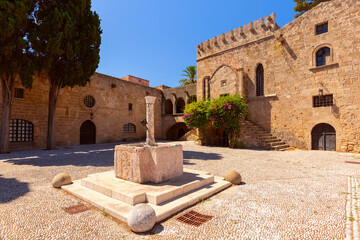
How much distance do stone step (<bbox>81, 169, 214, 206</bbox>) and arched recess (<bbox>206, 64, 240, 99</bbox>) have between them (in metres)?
11.6

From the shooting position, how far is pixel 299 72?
41.4 feet

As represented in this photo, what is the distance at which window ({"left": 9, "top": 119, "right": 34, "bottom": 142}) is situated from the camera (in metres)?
11.8

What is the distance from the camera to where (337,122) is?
1097 cm

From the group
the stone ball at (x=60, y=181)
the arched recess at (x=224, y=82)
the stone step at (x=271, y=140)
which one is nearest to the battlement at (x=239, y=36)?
the arched recess at (x=224, y=82)

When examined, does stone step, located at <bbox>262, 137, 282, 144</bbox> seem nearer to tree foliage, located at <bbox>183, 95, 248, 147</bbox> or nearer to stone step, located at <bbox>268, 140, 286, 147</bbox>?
stone step, located at <bbox>268, 140, 286, 147</bbox>

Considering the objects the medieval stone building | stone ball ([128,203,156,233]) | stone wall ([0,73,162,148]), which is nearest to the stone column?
stone ball ([128,203,156,233])

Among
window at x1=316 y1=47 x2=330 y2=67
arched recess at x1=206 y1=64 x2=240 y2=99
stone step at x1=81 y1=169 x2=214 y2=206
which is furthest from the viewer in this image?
arched recess at x1=206 y1=64 x2=240 y2=99

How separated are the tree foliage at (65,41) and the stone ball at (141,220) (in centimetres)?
1113

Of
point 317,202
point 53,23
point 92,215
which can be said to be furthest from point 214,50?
point 92,215

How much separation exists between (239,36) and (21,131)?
1792cm

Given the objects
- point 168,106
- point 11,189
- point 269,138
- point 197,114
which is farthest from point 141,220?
point 168,106

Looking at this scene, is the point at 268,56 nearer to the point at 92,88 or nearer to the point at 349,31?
the point at 349,31

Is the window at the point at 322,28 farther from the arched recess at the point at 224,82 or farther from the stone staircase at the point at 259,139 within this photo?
the stone staircase at the point at 259,139

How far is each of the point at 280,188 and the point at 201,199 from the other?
2.14 meters
